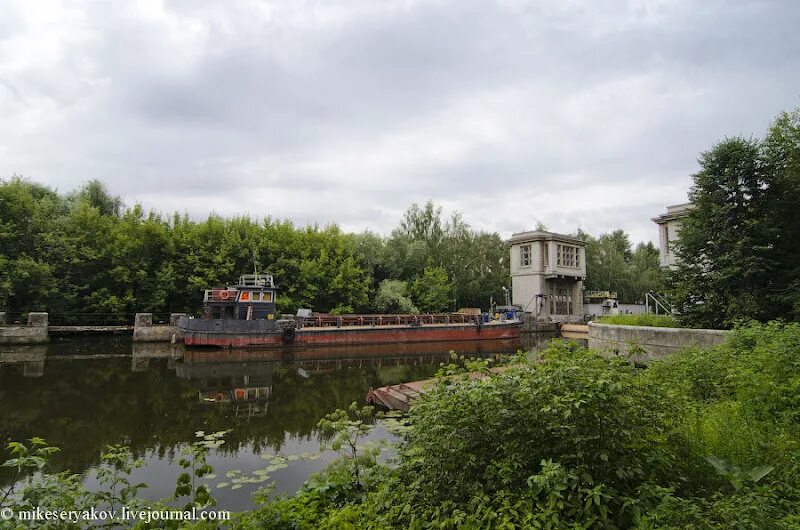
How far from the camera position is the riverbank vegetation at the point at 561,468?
328 cm

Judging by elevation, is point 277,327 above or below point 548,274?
below

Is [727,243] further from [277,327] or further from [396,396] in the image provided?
[277,327]

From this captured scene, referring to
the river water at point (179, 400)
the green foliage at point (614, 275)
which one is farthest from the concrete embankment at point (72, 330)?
the green foliage at point (614, 275)

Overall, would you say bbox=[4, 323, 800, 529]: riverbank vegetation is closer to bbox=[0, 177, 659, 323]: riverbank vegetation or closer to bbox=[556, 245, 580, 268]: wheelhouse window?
bbox=[0, 177, 659, 323]: riverbank vegetation

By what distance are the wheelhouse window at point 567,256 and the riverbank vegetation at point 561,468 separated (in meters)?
42.2

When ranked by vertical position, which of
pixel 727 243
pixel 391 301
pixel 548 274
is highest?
pixel 548 274

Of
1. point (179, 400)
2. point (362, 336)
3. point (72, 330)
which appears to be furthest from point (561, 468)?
point (72, 330)

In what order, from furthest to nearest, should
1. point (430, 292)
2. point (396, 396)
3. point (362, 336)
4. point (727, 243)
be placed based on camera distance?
point (430, 292), point (362, 336), point (727, 243), point (396, 396)

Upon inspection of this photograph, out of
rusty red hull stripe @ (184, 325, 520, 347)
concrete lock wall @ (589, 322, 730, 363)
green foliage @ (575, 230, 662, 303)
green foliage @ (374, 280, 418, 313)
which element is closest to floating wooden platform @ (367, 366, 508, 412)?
concrete lock wall @ (589, 322, 730, 363)

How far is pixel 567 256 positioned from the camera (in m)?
46.7

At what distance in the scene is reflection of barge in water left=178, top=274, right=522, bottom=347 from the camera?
26.0 meters

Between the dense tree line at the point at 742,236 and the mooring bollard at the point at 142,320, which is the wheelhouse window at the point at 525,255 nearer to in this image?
the dense tree line at the point at 742,236

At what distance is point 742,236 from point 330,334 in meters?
22.3

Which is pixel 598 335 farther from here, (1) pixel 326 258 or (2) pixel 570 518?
(1) pixel 326 258
